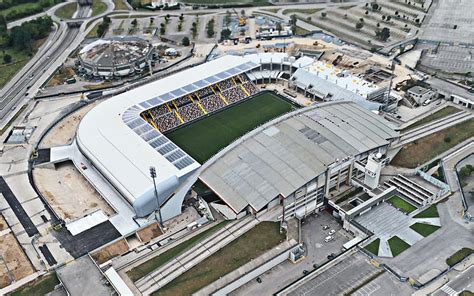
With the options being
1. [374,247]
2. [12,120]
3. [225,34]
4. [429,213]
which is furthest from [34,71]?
[429,213]

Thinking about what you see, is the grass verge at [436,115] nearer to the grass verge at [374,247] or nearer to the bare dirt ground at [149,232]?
the grass verge at [374,247]

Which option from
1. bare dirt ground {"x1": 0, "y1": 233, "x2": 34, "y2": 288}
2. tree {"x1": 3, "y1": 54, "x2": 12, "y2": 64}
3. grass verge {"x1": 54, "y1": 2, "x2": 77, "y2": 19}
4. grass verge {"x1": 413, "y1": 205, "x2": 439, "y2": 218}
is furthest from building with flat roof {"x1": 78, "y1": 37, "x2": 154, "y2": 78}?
grass verge {"x1": 413, "y1": 205, "x2": 439, "y2": 218}

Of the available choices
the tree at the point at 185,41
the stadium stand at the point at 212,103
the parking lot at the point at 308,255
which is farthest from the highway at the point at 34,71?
the parking lot at the point at 308,255

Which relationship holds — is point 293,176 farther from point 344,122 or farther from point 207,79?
point 207,79

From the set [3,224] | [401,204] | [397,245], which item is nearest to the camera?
[397,245]

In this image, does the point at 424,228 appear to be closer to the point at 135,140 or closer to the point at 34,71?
the point at 135,140
